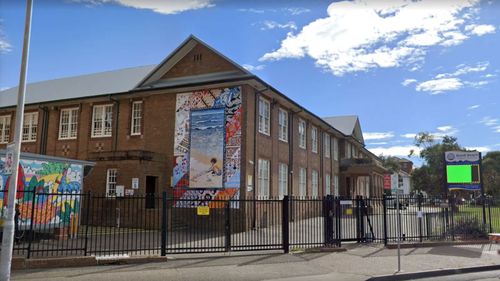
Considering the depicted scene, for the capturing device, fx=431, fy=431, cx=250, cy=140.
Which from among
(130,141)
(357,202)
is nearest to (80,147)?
(130,141)

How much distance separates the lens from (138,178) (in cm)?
2278

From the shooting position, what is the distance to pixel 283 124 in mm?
28328

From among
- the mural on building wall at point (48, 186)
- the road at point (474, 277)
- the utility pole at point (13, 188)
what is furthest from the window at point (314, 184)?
the utility pole at point (13, 188)

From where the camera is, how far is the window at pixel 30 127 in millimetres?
30328

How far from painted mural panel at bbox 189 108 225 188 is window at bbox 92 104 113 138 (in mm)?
6708

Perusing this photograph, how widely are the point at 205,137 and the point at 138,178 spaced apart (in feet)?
13.6

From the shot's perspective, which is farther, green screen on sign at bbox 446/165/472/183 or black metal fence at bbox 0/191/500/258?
green screen on sign at bbox 446/165/472/183

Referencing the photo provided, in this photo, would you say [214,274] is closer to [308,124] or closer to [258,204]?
[258,204]

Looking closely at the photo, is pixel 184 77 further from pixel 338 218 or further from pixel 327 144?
pixel 327 144

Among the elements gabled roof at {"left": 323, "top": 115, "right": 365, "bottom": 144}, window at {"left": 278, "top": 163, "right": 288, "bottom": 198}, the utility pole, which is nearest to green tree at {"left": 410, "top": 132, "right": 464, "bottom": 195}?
gabled roof at {"left": 323, "top": 115, "right": 365, "bottom": 144}

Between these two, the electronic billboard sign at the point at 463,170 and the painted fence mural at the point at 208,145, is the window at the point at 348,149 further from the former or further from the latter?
the painted fence mural at the point at 208,145

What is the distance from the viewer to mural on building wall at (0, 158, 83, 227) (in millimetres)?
15484

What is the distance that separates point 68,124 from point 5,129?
22.3 feet

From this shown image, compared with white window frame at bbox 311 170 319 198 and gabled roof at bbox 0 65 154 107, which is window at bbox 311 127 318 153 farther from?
gabled roof at bbox 0 65 154 107
